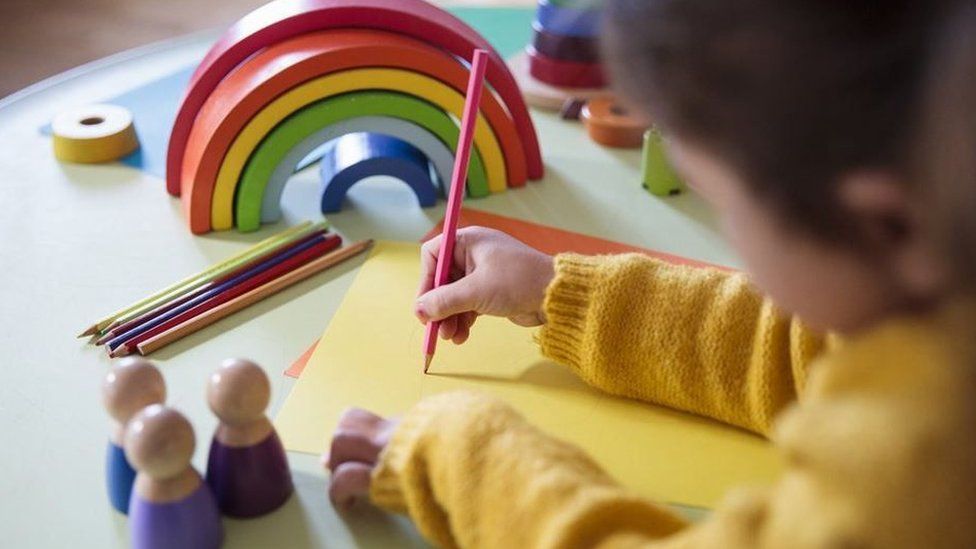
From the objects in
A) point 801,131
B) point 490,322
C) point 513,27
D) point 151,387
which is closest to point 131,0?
point 513,27

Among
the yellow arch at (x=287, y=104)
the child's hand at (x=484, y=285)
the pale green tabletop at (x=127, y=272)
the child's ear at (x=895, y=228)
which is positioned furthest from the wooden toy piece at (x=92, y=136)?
the child's ear at (x=895, y=228)

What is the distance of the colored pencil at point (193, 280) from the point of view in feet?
2.27

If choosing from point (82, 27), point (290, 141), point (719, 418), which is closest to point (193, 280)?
point (290, 141)

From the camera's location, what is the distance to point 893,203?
334mm

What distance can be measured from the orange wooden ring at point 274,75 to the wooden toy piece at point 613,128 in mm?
166

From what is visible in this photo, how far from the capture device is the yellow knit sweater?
0.36 meters

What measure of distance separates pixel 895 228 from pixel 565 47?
2.40 ft

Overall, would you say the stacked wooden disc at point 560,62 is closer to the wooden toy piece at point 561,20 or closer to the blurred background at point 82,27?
the wooden toy piece at point 561,20

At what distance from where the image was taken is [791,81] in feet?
1.09

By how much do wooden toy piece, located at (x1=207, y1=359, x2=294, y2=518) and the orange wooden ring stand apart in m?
0.33

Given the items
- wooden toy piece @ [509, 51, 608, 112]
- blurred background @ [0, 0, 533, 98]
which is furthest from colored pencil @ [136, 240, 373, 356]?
blurred background @ [0, 0, 533, 98]

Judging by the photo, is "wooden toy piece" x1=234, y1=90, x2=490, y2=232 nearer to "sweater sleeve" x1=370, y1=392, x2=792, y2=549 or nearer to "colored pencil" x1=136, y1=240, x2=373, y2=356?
"colored pencil" x1=136, y1=240, x2=373, y2=356

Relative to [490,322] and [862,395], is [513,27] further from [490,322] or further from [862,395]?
[862,395]

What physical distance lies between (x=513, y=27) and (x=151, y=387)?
794 millimetres
